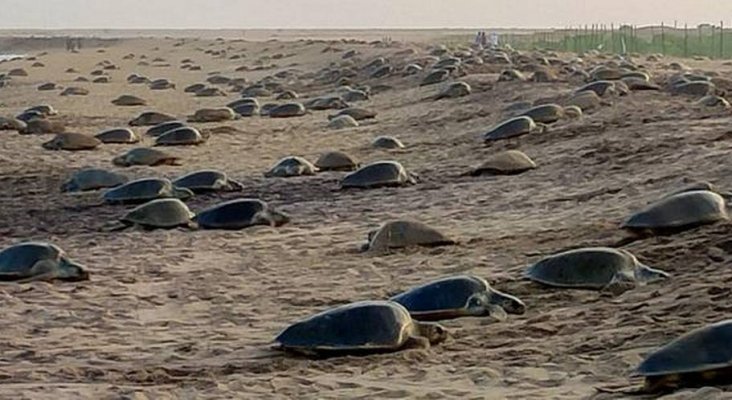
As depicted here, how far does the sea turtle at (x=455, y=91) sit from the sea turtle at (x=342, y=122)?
205 cm

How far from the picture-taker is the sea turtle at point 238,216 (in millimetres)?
10375

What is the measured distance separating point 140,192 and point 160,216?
52.8 inches

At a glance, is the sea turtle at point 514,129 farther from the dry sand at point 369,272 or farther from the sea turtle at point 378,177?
the sea turtle at point 378,177

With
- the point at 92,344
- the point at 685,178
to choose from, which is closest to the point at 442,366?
the point at 92,344

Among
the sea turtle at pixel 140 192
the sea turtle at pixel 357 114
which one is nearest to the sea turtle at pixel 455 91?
the sea turtle at pixel 357 114

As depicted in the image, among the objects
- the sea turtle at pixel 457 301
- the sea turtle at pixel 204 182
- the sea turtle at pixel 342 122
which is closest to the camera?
the sea turtle at pixel 457 301

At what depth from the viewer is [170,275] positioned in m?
8.70

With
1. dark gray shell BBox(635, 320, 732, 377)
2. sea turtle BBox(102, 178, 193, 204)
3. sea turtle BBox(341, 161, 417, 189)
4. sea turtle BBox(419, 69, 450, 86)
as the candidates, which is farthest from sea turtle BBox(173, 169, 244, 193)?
sea turtle BBox(419, 69, 450, 86)

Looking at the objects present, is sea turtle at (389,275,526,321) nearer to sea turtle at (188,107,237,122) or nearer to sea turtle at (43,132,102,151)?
sea turtle at (43,132,102,151)

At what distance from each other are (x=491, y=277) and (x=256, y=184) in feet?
19.8

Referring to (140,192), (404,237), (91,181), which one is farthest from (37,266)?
(91,181)

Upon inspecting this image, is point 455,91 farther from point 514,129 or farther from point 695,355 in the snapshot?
point 695,355

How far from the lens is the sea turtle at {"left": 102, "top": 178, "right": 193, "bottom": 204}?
464 inches

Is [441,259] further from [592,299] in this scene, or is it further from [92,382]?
[92,382]
